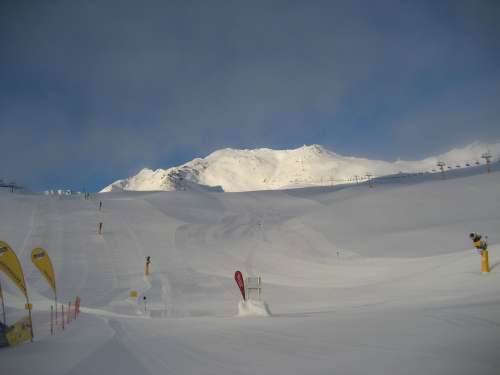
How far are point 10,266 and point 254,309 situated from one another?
237 inches

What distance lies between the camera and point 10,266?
24.7 feet

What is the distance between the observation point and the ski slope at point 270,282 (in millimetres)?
4945

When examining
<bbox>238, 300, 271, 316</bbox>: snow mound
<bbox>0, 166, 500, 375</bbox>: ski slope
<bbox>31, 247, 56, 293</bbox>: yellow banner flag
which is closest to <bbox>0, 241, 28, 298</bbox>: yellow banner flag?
<bbox>0, 166, 500, 375</bbox>: ski slope

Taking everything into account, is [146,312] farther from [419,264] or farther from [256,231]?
[256,231]

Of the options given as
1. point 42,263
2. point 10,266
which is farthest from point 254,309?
point 10,266

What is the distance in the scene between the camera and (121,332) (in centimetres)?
751

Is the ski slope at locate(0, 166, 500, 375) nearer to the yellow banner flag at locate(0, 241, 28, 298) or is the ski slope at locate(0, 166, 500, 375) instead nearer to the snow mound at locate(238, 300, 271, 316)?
the snow mound at locate(238, 300, 271, 316)

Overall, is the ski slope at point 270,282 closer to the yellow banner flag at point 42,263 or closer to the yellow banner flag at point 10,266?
the yellow banner flag at point 42,263

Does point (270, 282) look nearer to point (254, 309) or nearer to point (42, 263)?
point (254, 309)

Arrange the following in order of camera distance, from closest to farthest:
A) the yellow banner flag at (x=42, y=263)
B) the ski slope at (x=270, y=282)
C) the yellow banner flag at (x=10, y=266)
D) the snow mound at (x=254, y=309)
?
the ski slope at (x=270, y=282) < the yellow banner flag at (x=10, y=266) < the yellow banner flag at (x=42, y=263) < the snow mound at (x=254, y=309)

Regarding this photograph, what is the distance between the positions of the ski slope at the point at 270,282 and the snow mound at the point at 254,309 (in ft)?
2.83

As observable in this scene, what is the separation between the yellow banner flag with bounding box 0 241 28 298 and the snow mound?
548cm

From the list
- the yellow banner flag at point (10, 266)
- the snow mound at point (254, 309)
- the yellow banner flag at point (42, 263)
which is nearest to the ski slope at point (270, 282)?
the snow mound at point (254, 309)

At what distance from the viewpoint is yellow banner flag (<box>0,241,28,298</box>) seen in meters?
7.41
